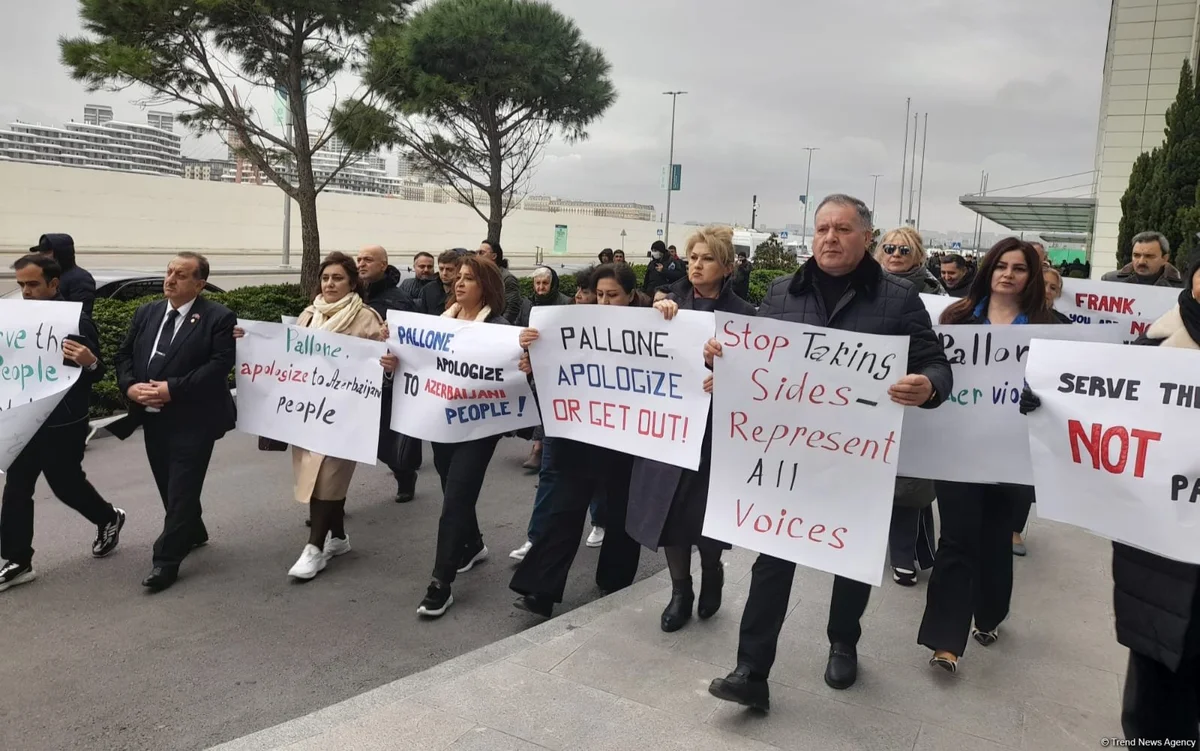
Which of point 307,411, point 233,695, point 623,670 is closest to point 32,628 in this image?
point 233,695

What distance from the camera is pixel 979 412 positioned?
3949mm

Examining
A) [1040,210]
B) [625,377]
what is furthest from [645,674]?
[1040,210]

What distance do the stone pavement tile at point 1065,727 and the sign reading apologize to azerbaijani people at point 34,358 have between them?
4.99m

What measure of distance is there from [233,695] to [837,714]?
8.21 feet

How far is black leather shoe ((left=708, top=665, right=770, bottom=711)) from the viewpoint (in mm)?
3223

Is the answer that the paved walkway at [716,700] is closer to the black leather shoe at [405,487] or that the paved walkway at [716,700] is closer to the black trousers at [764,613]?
the black trousers at [764,613]

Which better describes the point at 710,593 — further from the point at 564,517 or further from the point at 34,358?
the point at 34,358

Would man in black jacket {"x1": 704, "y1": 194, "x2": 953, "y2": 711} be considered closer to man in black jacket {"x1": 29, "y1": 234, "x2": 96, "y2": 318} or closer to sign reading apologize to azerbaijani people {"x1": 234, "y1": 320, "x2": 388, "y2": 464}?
sign reading apologize to azerbaijani people {"x1": 234, "y1": 320, "x2": 388, "y2": 464}

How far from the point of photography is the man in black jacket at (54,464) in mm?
4746

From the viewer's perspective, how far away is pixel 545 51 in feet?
69.6

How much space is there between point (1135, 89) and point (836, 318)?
29230mm

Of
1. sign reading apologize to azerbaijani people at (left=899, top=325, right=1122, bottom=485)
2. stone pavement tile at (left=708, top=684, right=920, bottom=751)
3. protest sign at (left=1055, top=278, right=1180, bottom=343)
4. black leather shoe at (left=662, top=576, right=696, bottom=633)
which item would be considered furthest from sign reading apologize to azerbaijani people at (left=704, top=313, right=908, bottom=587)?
protest sign at (left=1055, top=278, right=1180, bottom=343)

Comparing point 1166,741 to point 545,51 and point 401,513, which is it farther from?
point 545,51

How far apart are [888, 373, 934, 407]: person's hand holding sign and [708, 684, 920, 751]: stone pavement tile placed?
A: 123 centimetres
